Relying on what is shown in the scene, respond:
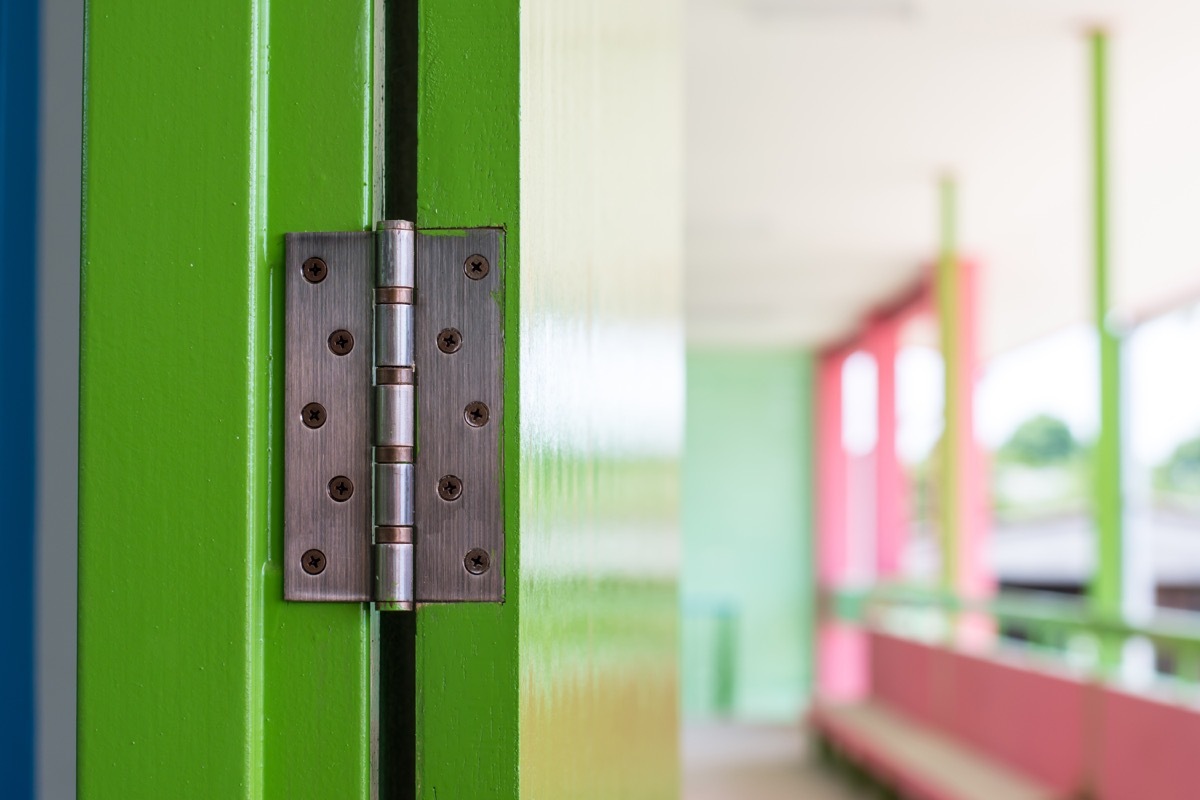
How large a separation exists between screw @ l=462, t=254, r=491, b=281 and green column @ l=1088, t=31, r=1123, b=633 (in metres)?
5.07

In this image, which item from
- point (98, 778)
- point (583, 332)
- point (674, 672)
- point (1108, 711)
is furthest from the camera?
point (1108, 711)

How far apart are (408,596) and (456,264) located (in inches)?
4.2

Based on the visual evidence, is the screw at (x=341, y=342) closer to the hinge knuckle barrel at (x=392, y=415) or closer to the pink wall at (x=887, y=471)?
the hinge knuckle barrel at (x=392, y=415)

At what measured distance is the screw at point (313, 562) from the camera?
15.7 inches

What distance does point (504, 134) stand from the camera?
422mm

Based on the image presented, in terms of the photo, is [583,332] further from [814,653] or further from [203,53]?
[814,653]

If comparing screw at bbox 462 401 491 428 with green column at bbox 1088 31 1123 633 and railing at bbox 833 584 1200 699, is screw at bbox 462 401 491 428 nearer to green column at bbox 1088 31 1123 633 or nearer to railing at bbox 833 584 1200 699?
railing at bbox 833 584 1200 699

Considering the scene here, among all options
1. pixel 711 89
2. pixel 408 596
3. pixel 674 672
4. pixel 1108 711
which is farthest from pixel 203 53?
pixel 711 89

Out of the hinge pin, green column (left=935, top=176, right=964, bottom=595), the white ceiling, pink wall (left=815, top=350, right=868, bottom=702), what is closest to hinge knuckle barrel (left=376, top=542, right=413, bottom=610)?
the hinge pin

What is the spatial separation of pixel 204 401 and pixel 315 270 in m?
0.05

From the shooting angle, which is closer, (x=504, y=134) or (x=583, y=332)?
(x=504, y=134)

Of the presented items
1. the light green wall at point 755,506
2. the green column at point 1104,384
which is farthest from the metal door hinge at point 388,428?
the light green wall at point 755,506

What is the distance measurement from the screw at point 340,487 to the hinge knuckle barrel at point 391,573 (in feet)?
0.07

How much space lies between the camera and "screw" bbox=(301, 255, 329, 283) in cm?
41
